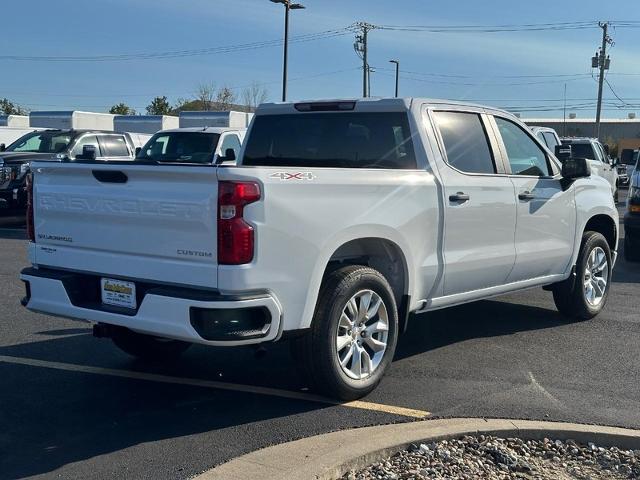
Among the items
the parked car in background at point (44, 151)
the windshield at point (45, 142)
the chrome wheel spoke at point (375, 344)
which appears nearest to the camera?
the chrome wheel spoke at point (375, 344)

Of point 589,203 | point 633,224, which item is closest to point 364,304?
point 589,203

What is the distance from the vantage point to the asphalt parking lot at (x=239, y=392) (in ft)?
15.6

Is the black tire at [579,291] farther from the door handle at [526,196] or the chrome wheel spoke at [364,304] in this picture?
the chrome wheel spoke at [364,304]

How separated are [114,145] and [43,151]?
1507 mm

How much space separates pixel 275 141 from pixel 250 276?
2.50 metres

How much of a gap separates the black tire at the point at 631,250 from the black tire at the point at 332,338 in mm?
7969

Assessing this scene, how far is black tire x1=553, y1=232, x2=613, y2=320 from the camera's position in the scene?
804 centimetres

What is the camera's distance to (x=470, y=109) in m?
6.95

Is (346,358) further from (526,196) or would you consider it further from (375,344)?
(526,196)

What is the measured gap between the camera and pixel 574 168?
751 centimetres

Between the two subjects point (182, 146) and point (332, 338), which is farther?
point (182, 146)

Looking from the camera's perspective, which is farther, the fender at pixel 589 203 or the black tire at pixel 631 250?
the black tire at pixel 631 250

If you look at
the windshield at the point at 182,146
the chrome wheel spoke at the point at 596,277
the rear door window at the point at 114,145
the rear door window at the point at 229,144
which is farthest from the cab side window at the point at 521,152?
the rear door window at the point at 114,145

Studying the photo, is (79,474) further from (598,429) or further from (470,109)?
(470,109)
